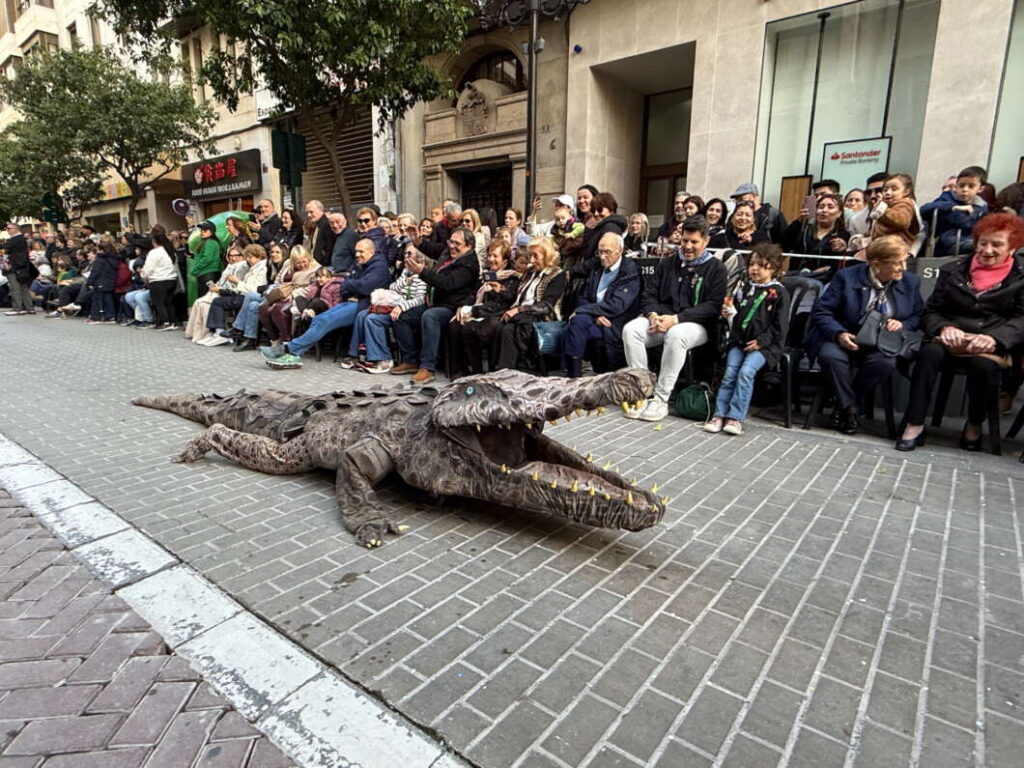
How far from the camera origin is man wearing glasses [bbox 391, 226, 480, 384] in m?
7.27

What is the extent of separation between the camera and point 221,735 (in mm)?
1711

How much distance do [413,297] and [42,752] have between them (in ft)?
21.7

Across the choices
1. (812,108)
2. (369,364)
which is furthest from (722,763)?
(812,108)

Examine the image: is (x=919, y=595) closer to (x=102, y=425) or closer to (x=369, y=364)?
(x=102, y=425)

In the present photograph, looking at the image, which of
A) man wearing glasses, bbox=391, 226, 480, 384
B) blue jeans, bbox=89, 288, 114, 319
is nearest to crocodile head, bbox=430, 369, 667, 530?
man wearing glasses, bbox=391, 226, 480, 384

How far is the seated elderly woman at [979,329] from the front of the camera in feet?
14.2

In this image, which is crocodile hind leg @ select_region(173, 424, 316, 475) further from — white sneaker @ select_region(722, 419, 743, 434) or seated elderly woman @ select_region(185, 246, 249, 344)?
seated elderly woman @ select_region(185, 246, 249, 344)

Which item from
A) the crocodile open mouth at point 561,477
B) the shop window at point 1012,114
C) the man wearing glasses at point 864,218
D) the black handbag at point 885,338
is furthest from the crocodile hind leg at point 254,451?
the shop window at point 1012,114

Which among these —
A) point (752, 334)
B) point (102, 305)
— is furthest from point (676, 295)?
point (102, 305)

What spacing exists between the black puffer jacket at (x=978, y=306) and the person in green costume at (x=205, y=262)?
11798 mm

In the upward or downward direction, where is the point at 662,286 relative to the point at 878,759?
upward

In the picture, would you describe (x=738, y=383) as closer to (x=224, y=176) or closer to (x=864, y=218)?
(x=864, y=218)

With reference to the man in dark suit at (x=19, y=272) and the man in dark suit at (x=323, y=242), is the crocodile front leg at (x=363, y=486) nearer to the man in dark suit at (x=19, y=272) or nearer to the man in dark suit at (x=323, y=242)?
the man in dark suit at (x=323, y=242)

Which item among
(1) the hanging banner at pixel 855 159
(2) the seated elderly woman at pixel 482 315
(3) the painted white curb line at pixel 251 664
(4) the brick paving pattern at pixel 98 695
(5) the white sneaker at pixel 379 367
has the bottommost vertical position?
(4) the brick paving pattern at pixel 98 695
